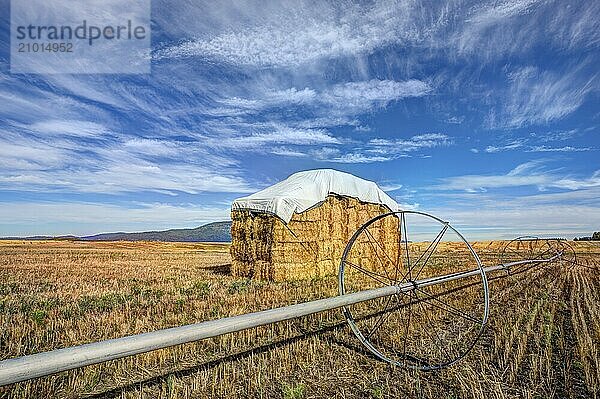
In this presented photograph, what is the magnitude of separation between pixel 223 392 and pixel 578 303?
8441 mm

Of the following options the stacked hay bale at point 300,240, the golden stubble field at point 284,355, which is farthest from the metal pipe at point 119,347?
the stacked hay bale at point 300,240

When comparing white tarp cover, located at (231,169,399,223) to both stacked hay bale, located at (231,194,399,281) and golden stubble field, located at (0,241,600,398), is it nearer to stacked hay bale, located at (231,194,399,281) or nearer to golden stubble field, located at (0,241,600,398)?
stacked hay bale, located at (231,194,399,281)

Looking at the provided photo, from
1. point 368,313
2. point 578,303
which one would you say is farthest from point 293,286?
point 578,303

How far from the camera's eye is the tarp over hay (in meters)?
13.7

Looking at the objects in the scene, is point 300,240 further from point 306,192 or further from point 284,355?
point 284,355

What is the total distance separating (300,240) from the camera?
14.0 metres

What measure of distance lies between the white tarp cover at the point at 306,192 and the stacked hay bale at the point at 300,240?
24 centimetres

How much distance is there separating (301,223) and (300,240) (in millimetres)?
596

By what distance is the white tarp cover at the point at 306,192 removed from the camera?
13.8 m

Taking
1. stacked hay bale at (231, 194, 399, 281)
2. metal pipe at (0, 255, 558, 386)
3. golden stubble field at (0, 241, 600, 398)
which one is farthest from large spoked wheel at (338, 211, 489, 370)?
stacked hay bale at (231, 194, 399, 281)

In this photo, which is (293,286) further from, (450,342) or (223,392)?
(223,392)

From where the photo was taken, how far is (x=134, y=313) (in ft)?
25.5

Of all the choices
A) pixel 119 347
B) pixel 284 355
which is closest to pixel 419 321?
pixel 284 355

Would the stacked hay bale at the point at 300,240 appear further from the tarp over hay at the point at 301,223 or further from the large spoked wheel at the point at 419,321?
the large spoked wheel at the point at 419,321
